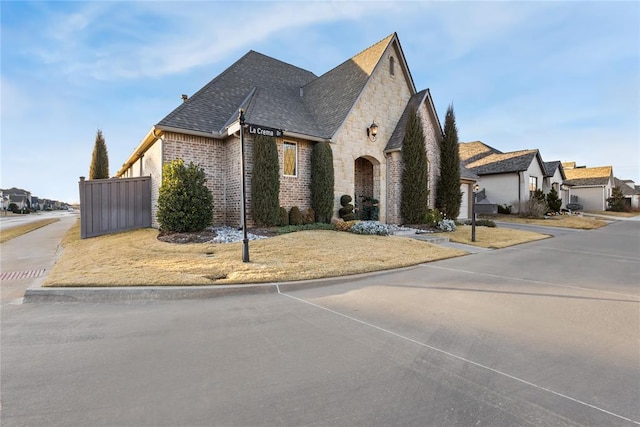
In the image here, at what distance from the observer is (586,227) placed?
18531 millimetres

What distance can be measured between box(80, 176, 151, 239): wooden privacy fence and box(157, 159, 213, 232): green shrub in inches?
126

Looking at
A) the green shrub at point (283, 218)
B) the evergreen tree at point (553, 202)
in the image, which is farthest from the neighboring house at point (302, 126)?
the evergreen tree at point (553, 202)

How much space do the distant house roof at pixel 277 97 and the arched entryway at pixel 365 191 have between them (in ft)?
10.8

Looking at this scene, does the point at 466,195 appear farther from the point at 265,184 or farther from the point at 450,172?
the point at 265,184

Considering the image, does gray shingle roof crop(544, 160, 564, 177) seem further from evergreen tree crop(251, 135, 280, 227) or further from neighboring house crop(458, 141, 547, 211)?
evergreen tree crop(251, 135, 280, 227)

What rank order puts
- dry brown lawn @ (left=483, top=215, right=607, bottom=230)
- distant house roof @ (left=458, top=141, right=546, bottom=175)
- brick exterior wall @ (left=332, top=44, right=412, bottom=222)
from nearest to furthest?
1. brick exterior wall @ (left=332, top=44, right=412, bottom=222)
2. dry brown lawn @ (left=483, top=215, right=607, bottom=230)
3. distant house roof @ (left=458, top=141, right=546, bottom=175)

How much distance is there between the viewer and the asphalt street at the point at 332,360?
2119 millimetres

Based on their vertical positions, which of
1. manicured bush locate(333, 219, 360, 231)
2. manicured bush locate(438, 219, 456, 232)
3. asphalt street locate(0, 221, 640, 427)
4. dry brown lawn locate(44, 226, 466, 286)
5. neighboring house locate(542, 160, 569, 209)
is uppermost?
neighboring house locate(542, 160, 569, 209)

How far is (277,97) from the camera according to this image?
14938 mm

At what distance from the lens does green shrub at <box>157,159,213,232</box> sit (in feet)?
32.6

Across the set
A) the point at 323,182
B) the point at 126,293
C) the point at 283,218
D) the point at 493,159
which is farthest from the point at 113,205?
the point at 493,159

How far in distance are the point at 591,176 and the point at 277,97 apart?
46645 millimetres

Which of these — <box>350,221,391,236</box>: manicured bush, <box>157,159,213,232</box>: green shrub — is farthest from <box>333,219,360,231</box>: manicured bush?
<box>157,159,213,232</box>: green shrub

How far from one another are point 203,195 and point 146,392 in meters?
8.74
